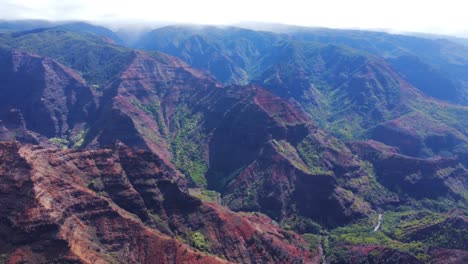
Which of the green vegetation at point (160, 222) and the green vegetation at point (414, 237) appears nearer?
the green vegetation at point (160, 222)

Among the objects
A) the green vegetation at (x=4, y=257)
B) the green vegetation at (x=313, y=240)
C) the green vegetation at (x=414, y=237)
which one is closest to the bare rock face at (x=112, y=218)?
the green vegetation at (x=4, y=257)

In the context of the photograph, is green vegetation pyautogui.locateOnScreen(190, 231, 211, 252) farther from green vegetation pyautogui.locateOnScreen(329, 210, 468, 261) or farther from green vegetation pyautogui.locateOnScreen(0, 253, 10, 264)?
green vegetation pyautogui.locateOnScreen(329, 210, 468, 261)

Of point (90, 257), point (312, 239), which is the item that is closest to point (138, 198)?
point (90, 257)

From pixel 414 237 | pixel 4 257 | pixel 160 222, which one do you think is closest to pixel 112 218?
pixel 160 222

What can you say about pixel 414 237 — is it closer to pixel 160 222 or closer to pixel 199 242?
pixel 199 242

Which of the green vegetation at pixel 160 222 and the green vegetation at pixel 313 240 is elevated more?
the green vegetation at pixel 160 222

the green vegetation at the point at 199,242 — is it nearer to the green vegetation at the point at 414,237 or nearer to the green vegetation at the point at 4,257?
the green vegetation at the point at 4,257
